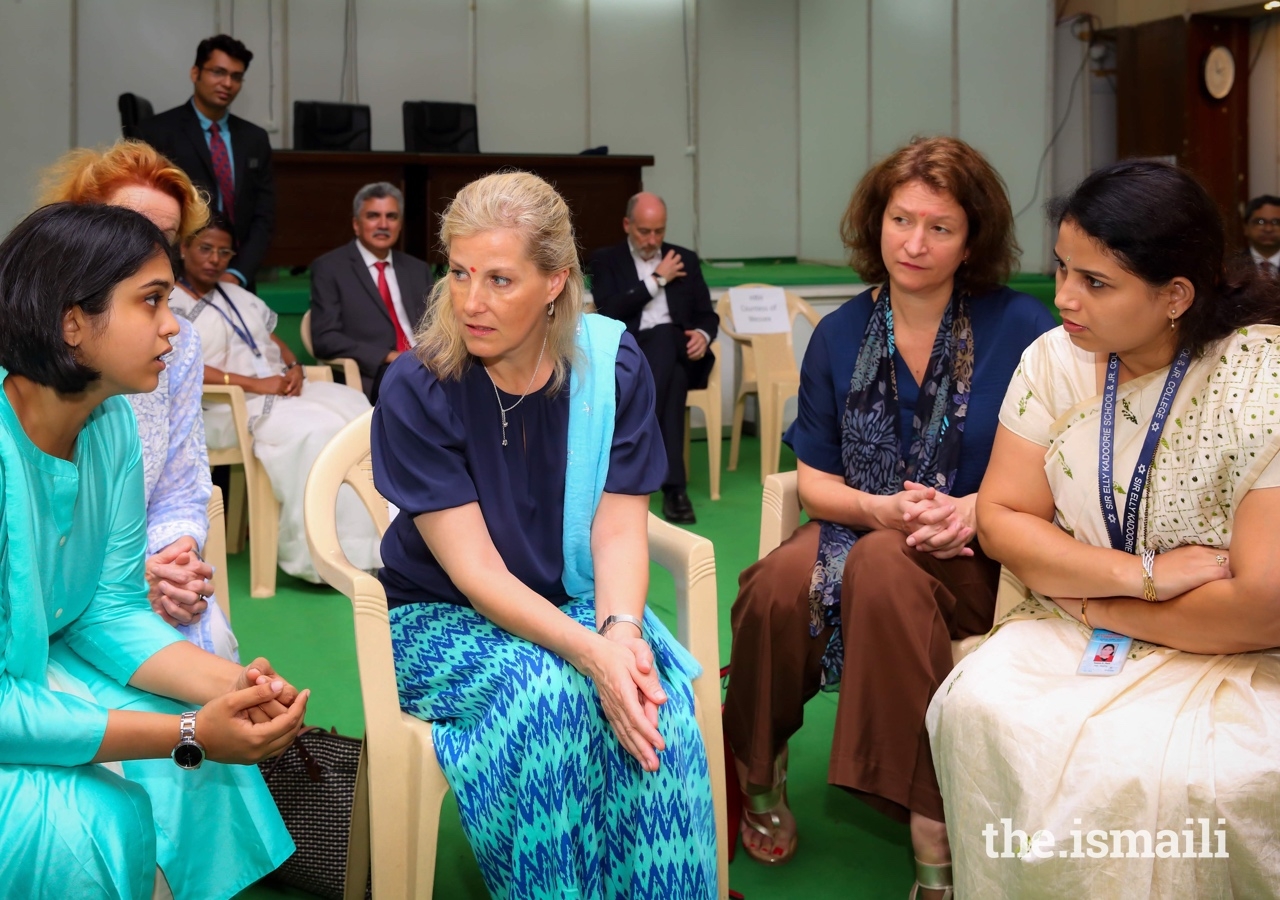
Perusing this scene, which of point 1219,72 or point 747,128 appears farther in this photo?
point 747,128

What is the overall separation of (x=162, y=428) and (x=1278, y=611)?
1918 millimetres

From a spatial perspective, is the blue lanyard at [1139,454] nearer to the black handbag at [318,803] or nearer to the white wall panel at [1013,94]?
the black handbag at [318,803]

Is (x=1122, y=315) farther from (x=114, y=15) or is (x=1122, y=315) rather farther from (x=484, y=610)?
(x=114, y=15)

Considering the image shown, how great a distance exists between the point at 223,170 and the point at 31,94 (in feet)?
12.4

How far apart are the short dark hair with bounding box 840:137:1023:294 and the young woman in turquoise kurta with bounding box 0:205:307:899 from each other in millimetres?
1378

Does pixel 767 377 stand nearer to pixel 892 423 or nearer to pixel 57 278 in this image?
pixel 892 423

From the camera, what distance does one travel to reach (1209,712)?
1606mm

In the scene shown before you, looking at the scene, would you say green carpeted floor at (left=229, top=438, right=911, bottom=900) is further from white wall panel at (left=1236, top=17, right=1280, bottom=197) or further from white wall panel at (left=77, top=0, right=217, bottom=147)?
white wall panel at (left=1236, top=17, right=1280, bottom=197)

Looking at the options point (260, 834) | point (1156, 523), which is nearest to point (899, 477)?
point (1156, 523)

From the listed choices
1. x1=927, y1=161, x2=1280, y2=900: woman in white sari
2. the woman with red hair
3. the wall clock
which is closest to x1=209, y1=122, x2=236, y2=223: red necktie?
the woman with red hair

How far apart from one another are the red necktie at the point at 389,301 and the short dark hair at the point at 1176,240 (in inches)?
146

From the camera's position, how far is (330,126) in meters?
8.09

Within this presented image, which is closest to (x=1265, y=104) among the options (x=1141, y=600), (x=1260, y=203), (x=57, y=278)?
(x=1260, y=203)

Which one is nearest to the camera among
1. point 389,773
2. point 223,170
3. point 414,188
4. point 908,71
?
point 389,773
